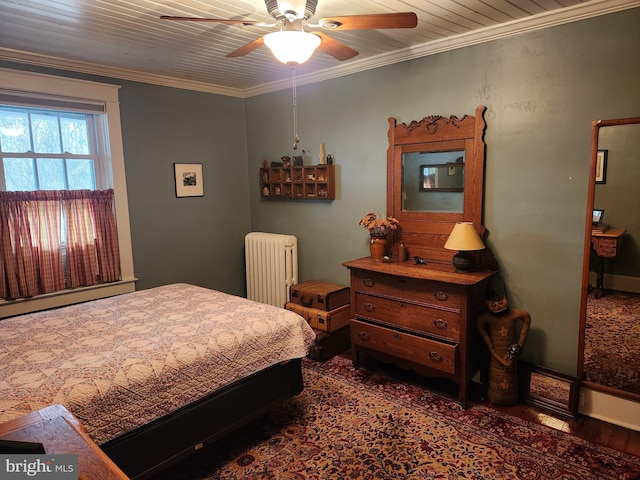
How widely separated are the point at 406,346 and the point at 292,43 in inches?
80.7

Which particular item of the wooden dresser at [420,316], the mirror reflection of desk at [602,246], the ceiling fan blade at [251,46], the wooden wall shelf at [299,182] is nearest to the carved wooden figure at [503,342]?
the wooden dresser at [420,316]

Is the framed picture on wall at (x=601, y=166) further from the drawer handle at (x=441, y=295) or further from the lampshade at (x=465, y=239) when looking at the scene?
the drawer handle at (x=441, y=295)

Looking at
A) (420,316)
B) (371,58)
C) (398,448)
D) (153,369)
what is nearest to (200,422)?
(153,369)

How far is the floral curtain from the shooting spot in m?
2.99

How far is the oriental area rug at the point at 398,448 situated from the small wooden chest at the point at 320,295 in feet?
2.88

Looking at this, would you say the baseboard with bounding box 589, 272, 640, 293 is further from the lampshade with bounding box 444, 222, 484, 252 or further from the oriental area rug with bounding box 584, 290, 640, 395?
the lampshade with bounding box 444, 222, 484, 252

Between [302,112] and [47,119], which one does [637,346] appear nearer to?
[302,112]

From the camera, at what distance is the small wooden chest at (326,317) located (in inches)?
136

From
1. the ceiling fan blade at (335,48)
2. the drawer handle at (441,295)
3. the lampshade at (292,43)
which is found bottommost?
the drawer handle at (441,295)

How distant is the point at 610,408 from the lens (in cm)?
246

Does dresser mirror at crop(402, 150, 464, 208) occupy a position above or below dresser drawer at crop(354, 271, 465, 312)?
above

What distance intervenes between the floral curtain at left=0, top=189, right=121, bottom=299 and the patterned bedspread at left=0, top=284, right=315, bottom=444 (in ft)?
2.43

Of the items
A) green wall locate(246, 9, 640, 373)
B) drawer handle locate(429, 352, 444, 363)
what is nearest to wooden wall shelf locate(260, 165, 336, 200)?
green wall locate(246, 9, 640, 373)

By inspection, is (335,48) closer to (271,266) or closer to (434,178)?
(434,178)
